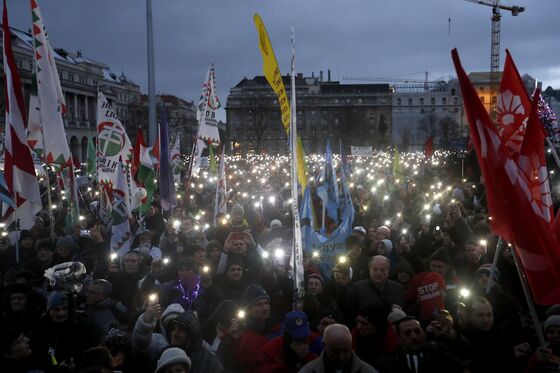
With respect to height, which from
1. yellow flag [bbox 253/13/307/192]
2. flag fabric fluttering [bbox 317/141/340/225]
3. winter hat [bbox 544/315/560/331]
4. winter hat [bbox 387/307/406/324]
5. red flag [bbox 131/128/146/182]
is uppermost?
yellow flag [bbox 253/13/307/192]

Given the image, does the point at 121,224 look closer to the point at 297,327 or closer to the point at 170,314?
the point at 170,314

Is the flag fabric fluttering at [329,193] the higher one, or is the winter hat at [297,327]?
the flag fabric fluttering at [329,193]

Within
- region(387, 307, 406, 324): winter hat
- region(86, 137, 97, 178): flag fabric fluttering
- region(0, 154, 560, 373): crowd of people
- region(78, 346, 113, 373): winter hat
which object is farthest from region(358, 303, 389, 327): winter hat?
region(86, 137, 97, 178): flag fabric fluttering

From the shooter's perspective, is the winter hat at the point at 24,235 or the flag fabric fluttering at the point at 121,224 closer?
the flag fabric fluttering at the point at 121,224

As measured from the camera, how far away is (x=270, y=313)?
4.98m

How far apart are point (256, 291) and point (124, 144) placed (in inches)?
276

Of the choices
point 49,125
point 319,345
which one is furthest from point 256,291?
point 49,125

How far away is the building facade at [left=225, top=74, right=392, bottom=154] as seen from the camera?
95562 millimetres

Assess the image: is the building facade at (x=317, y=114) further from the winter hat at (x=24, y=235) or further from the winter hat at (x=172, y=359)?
the winter hat at (x=172, y=359)

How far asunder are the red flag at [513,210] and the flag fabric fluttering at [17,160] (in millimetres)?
5439

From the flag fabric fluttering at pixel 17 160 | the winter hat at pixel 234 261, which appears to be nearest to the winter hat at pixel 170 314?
the winter hat at pixel 234 261

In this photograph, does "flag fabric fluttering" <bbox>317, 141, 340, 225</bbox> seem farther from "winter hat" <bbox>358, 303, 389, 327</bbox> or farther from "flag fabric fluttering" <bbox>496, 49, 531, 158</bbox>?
"winter hat" <bbox>358, 303, 389, 327</bbox>

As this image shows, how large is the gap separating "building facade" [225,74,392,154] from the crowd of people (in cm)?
8661

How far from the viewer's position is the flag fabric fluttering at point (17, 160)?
7.15 metres
